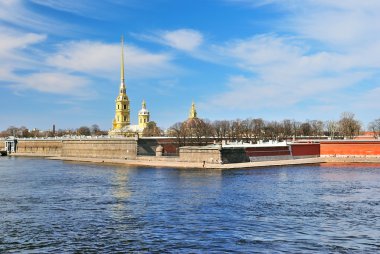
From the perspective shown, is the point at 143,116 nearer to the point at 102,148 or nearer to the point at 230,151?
the point at 102,148

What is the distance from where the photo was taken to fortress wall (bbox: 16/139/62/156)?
328 feet

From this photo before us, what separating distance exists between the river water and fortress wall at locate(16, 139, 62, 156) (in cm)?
6307

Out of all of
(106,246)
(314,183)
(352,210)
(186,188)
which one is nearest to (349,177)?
(314,183)

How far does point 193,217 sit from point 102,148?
5877 cm

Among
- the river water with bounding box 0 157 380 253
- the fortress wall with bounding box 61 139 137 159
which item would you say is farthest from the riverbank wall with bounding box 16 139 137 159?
the river water with bounding box 0 157 380 253

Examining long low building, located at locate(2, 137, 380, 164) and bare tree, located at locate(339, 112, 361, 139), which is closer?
long low building, located at locate(2, 137, 380, 164)

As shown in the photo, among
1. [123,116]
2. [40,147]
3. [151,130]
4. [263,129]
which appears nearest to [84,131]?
[123,116]

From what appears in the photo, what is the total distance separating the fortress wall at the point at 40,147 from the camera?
99994mm

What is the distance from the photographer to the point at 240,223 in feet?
69.9

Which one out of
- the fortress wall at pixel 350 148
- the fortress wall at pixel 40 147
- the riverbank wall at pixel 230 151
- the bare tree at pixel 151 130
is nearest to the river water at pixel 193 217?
the riverbank wall at pixel 230 151

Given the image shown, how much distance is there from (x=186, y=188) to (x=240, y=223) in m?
13.3

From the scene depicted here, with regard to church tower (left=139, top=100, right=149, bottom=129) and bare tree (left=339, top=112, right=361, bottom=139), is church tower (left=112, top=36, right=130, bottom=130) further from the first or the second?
bare tree (left=339, top=112, right=361, bottom=139)

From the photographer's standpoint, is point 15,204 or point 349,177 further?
point 349,177

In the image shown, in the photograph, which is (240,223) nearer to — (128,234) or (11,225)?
(128,234)
